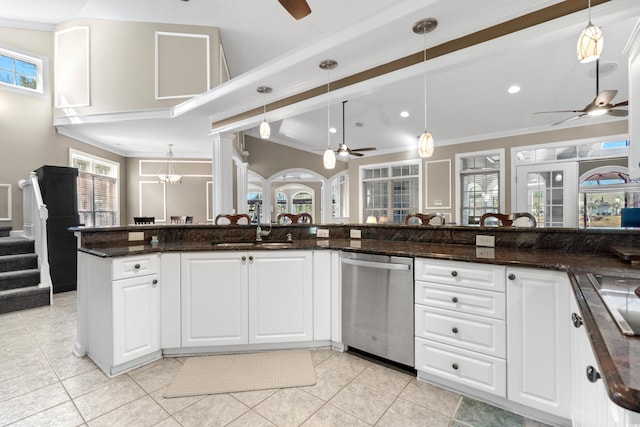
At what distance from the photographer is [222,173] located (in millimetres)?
4570

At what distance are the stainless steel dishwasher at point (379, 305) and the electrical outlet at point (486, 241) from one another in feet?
2.40

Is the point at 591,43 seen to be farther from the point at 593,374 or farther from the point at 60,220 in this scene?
the point at 60,220

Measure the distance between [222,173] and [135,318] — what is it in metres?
2.82

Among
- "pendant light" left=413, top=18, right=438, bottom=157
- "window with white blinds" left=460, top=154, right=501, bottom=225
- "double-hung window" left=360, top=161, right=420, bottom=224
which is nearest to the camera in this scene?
"pendant light" left=413, top=18, right=438, bottom=157

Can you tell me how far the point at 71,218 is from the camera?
4453 mm

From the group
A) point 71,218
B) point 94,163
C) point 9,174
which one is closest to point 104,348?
point 71,218

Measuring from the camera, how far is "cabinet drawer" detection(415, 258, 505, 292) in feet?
5.61

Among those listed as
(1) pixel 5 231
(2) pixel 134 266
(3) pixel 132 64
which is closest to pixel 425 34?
(2) pixel 134 266

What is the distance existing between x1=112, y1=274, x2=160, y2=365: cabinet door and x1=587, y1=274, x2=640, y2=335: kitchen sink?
257 centimetres

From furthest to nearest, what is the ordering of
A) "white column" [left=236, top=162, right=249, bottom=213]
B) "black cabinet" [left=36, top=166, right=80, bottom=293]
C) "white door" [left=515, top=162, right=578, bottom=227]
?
1. "white column" [left=236, top=162, right=249, bottom=213]
2. "white door" [left=515, top=162, right=578, bottom=227]
3. "black cabinet" [left=36, top=166, right=80, bottom=293]

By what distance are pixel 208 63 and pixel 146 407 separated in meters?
4.37

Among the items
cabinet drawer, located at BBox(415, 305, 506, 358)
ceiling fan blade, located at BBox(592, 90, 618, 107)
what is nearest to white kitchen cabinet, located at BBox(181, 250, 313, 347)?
cabinet drawer, located at BBox(415, 305, 506, 358)

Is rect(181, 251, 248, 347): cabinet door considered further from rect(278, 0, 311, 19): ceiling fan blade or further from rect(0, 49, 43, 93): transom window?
rect(0, 49, 43, 93): transom window

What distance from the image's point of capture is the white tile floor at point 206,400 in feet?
5.41
